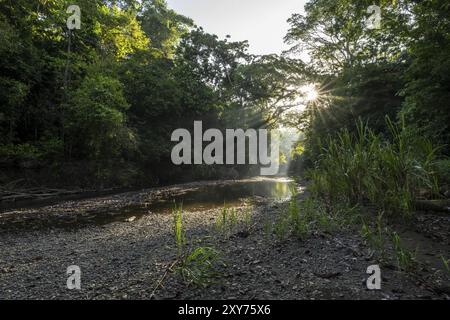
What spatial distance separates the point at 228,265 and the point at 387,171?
2934 millimetres

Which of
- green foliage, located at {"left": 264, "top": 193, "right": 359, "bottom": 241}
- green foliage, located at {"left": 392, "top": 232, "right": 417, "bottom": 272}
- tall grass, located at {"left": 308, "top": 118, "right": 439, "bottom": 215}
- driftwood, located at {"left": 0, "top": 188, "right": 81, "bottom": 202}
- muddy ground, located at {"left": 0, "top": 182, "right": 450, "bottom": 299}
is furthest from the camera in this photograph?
driftwood, located at {"left": 0, "top": 188, "right": 81, "bottom": 202}

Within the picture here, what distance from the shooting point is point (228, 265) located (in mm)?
3729

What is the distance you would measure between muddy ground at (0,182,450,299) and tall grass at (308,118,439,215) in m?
0.61

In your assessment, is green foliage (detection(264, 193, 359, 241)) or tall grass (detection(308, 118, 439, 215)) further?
green foliage (detection(264, 193, 359, 241))

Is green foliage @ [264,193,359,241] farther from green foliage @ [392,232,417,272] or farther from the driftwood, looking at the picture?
the driftwood

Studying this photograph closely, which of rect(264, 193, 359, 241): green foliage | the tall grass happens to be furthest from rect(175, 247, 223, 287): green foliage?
the tall grass

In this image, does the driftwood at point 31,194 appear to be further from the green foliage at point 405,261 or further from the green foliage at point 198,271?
the green foliage at point 405,261

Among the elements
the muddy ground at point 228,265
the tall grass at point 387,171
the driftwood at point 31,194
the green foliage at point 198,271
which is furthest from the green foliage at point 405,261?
the driftwood at point 31,194

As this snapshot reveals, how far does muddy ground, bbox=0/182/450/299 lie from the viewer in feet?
9.88

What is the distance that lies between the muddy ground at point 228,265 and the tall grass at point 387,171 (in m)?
0.61

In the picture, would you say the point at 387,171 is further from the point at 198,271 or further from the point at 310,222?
the point at 198,271

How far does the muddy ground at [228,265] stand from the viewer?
3.01 metres

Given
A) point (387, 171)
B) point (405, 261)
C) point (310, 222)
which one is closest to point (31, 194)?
point (310, 222)
